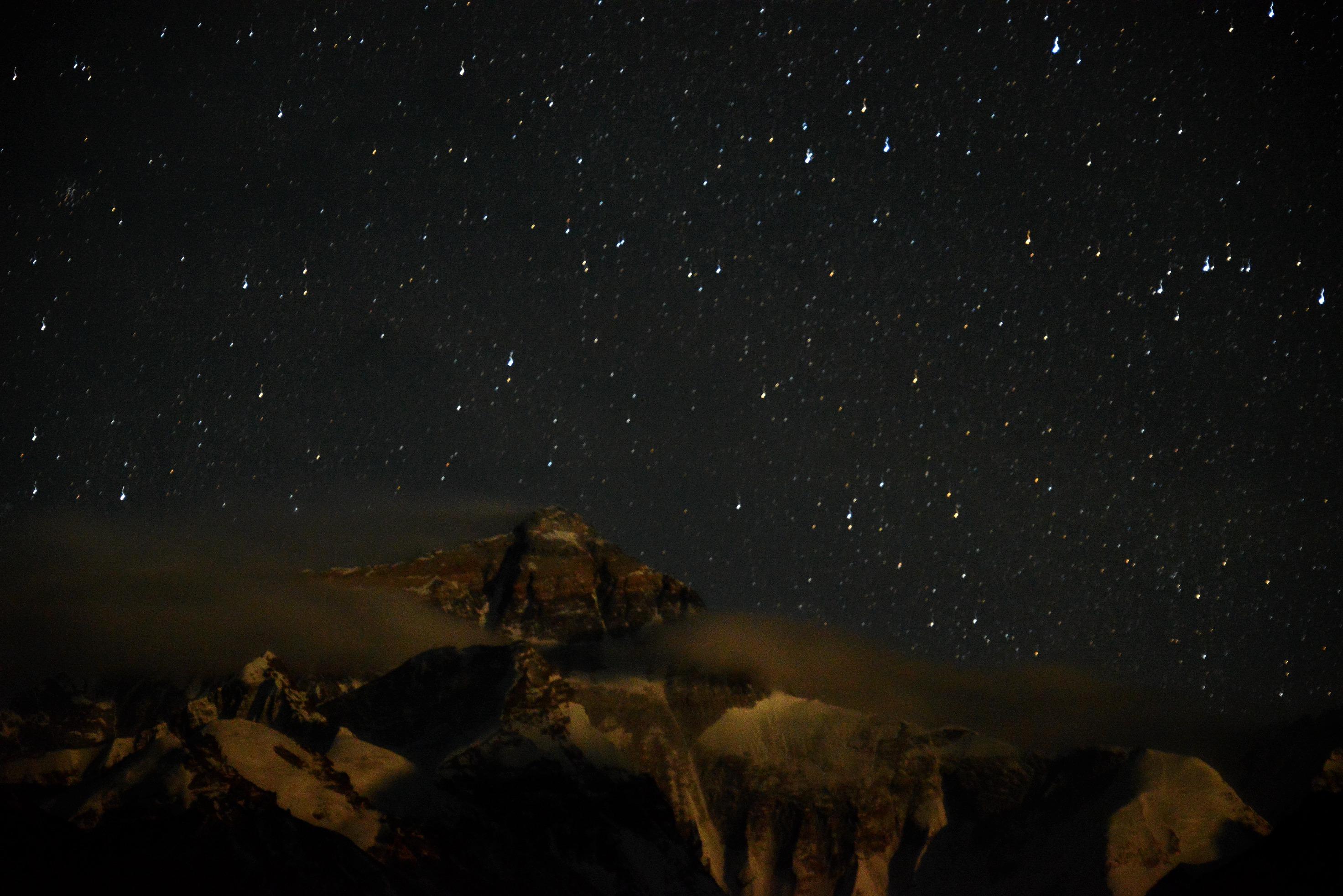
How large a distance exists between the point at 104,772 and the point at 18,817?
37.9m

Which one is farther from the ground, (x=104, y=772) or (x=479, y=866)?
(x=104, y=772)

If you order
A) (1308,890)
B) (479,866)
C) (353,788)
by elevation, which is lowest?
(479,866)

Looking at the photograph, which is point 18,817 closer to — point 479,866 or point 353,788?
point 353,788

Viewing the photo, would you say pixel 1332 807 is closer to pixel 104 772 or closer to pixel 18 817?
pixel 18 817

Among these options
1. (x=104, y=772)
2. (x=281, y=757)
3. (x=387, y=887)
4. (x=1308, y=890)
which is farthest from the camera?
(x=281, y=757)

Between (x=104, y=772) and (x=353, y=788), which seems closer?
(x=104, y=772)

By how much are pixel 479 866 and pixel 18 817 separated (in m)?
80.1

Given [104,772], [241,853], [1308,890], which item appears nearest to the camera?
[1308,890]

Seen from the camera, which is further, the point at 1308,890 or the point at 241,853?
the point at 241,853

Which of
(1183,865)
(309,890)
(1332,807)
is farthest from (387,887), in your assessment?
(1332,807)

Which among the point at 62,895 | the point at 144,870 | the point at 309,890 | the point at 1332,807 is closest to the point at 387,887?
the point at 309,890

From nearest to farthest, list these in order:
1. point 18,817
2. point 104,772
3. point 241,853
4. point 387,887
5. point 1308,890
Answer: point 1308,890 < point 18,817 < point 241,853 < point 387,887 < point 104,772

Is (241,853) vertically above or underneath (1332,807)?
underneath

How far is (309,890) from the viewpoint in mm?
147000
